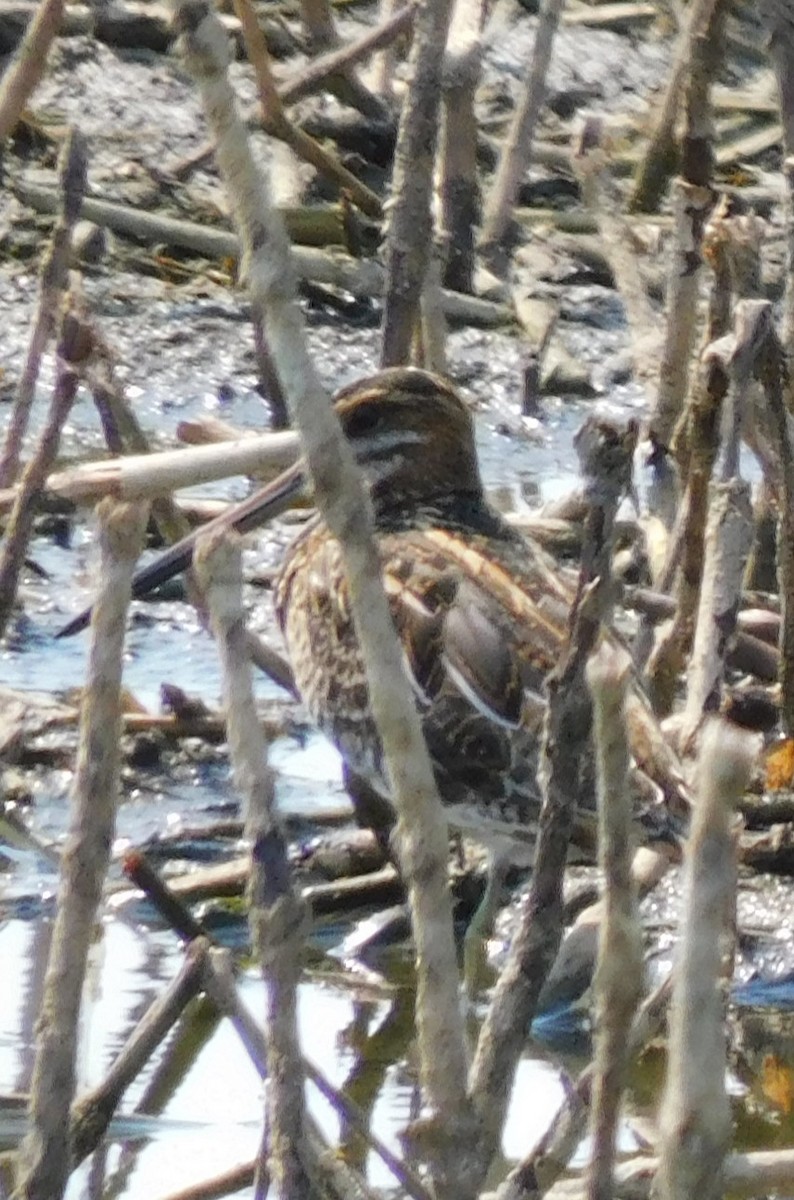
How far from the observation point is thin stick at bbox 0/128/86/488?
3322mm

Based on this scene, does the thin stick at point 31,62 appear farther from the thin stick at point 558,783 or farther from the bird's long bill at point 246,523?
the thin stick at point 558,783

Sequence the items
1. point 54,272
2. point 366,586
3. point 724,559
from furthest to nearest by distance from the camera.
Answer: point 724,559, point 54,272, point 366,586

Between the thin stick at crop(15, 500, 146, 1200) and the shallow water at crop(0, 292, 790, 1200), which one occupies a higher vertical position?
the thin stick at crop(15, 500, 146, 1200)

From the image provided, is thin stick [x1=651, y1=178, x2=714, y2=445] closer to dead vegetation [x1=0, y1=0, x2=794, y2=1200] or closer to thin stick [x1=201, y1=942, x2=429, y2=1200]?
dead vegetation [x1=0, y1=0, x2=794, y2=1200]

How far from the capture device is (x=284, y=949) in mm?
2158

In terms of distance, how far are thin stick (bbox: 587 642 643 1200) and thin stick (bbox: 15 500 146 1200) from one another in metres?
0.46

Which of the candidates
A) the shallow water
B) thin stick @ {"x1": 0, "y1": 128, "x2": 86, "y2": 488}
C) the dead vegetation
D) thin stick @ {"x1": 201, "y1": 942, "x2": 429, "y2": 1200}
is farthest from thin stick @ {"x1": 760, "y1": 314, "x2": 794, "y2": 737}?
thin stick @ {"x1": 201, "y1": 942, "x2": 429, "y2": 1200}

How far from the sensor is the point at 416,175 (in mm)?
4383

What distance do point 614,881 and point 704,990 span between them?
32cm

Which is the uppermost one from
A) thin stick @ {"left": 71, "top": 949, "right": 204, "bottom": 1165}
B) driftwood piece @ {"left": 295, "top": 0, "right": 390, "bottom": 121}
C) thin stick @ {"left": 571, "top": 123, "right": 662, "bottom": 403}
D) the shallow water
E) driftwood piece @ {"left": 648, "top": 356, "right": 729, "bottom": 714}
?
driftwood piece @ {"left": 295, "top": 0, "right": 390, "bottom": 121}

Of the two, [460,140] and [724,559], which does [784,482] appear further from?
[460,140]

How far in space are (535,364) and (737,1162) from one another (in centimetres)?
392

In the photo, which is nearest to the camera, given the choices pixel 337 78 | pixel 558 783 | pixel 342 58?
pixel 558 783

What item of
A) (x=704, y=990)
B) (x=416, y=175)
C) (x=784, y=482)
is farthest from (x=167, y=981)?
(x=704, y=990)
